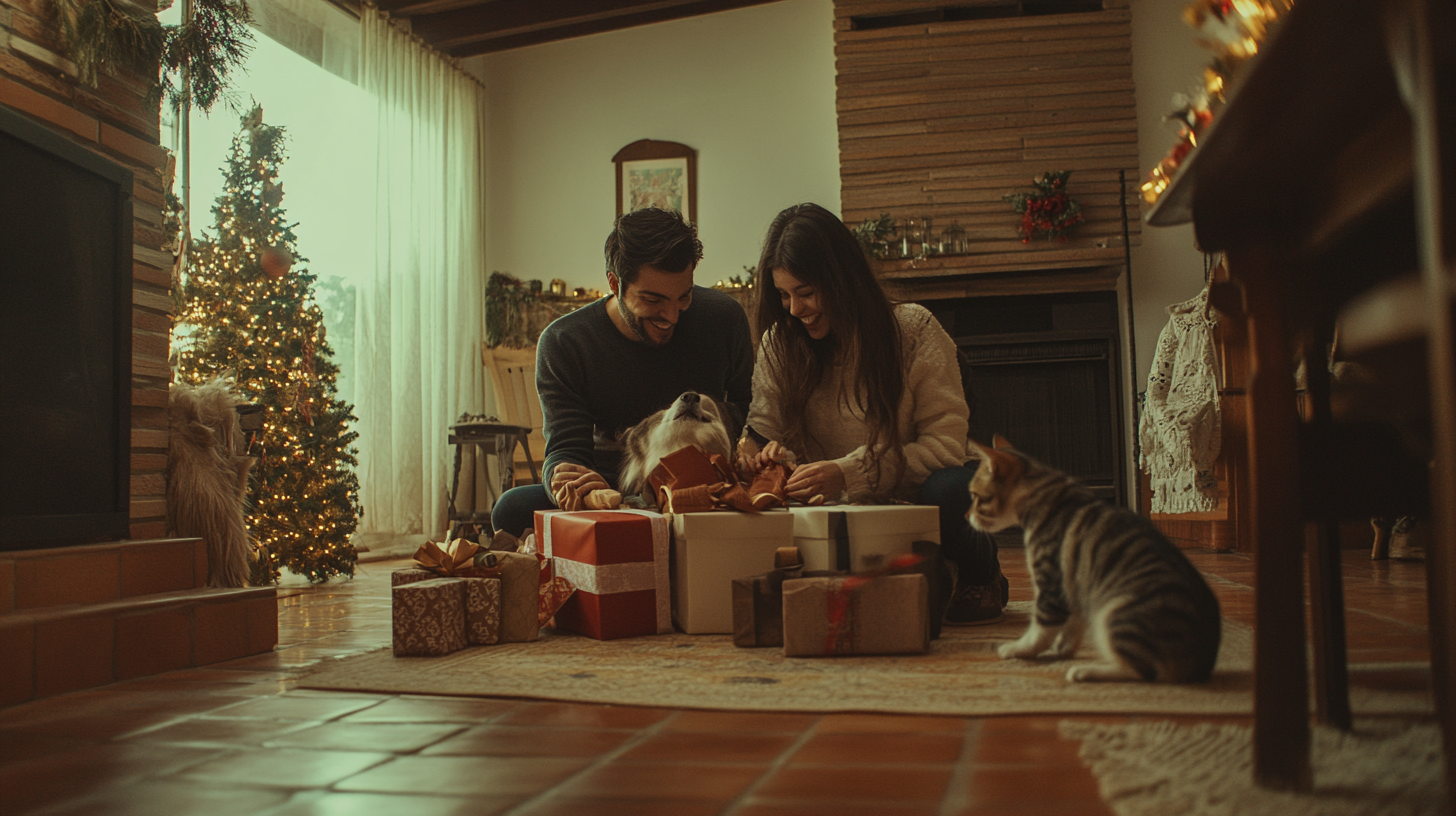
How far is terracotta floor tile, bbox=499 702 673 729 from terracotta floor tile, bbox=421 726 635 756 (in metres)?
0.03

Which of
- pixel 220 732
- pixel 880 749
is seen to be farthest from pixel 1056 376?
pixel 220 732

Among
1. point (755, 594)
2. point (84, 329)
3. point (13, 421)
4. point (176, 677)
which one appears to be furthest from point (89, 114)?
point (755, 594)

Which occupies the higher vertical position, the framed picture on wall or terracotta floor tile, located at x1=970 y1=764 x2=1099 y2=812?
the framed picture on wall

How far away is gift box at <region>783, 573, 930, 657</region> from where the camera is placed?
1.71 metres

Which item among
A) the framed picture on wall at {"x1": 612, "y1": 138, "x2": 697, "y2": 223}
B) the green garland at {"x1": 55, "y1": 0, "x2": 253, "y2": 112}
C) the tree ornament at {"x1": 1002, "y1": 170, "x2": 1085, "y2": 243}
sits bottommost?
the green garland at {"x1": 55, "y1": 0, "x2": 253, "y2": 112}

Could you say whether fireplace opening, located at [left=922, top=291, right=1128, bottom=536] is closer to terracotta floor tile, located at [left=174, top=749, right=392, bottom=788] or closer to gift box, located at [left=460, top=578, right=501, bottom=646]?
gift box, located at [left=460, top=578, right=501, bottom=646]

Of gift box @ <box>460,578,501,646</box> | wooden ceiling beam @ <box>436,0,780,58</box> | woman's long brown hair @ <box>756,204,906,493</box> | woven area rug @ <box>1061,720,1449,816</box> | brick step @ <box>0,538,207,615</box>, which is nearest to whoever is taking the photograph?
woven area rug @ <box>1061,720,1449,816</box>

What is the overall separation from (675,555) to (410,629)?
562 millimetres

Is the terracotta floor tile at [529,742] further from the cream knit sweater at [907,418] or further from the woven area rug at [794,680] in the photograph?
the cream knit sweater at [907,418]

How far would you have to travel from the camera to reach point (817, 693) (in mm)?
1397

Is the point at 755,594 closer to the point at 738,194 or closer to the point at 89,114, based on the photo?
the point at 89,114

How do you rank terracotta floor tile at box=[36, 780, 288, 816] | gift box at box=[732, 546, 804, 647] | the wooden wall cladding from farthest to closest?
1. the wooden wall cladding
2. gift box at box=[732, 546, 804, 647]
3. terracotta floor tile at box=[36, 780, 288, 816]

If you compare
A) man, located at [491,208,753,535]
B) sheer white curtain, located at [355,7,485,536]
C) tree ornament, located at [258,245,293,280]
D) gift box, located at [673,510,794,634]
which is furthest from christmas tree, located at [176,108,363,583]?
gift box, located at [673,510,794,634]

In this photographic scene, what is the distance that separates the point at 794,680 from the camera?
151 cm
